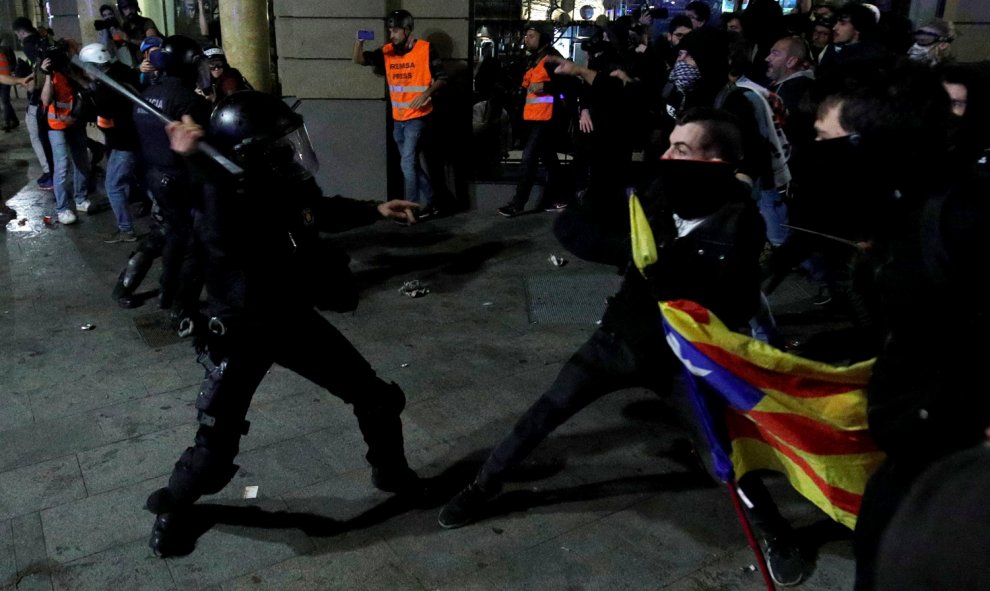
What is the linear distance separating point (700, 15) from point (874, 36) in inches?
66.2

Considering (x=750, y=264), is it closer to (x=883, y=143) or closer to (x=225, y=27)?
(x=883, y=143)

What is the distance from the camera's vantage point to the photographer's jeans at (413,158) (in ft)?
29.1

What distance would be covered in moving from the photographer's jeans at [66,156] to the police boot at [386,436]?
6.70 metres

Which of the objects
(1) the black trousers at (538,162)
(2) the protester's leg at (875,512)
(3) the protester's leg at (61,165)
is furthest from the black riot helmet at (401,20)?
(2) the protester's leg at (875,512)

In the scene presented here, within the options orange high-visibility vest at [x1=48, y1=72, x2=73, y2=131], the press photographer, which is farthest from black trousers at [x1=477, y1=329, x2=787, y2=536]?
orange high-visibility vest at [x1=48, y1=72, x2=73, y2=131]

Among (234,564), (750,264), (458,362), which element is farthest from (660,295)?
(458,362)

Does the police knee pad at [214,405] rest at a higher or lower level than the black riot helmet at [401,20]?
lower

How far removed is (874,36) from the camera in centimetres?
748

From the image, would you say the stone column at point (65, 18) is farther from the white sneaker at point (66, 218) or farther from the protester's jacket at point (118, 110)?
the protester's jacket at point (118, 110)

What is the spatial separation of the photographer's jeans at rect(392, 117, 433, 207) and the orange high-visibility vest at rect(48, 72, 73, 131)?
3.37 meters

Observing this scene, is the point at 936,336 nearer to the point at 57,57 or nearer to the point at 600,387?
the point at 600,387

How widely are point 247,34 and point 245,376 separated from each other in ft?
26.0

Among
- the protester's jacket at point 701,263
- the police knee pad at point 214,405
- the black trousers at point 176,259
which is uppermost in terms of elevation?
the protester's jacket at point 701,263

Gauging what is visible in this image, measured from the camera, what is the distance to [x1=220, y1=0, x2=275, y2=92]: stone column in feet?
33.1
